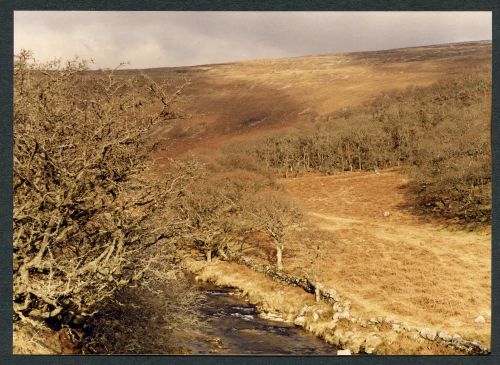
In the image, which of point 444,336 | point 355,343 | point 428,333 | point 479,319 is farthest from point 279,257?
point 479,319

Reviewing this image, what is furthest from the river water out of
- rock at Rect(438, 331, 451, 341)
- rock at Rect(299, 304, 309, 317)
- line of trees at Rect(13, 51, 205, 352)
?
line of trees at Rect(13, 51, 205, 352)

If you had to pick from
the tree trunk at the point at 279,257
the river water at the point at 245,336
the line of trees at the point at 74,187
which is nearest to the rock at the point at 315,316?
the river water at the point at 245,336

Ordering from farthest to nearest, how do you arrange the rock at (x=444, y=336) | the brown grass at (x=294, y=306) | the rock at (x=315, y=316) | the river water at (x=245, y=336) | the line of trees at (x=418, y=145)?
the line of trees at (x=418, y=145) → the rock at (x=315, y=316) → the river water at (x=245, y=336) → the brown grass at (x=294, y=306) → the rock at (x=444, y=336)

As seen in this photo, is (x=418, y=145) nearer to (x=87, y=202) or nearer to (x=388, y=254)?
(x=388, y=254)

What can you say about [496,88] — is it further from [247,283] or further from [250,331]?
[247,283]

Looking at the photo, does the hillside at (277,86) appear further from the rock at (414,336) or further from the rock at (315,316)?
the rock at (414,336)

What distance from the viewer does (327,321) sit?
15398 millimetres

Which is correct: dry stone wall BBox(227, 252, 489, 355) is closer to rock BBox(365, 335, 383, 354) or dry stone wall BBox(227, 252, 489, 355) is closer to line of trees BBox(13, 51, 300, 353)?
rock BBox(365, 335, 383, 354)

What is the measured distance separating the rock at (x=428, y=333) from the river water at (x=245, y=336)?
2.49 m

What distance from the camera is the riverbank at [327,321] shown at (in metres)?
12.4

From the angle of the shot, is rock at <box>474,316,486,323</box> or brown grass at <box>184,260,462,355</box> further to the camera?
brown grass at <box>184,260,462,355</box>

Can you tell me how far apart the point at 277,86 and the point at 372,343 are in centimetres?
795

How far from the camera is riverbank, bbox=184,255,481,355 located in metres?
12.4

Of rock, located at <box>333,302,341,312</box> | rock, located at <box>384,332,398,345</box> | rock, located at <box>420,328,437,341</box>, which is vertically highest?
rock, located at <box>420,328,437,341</box>
